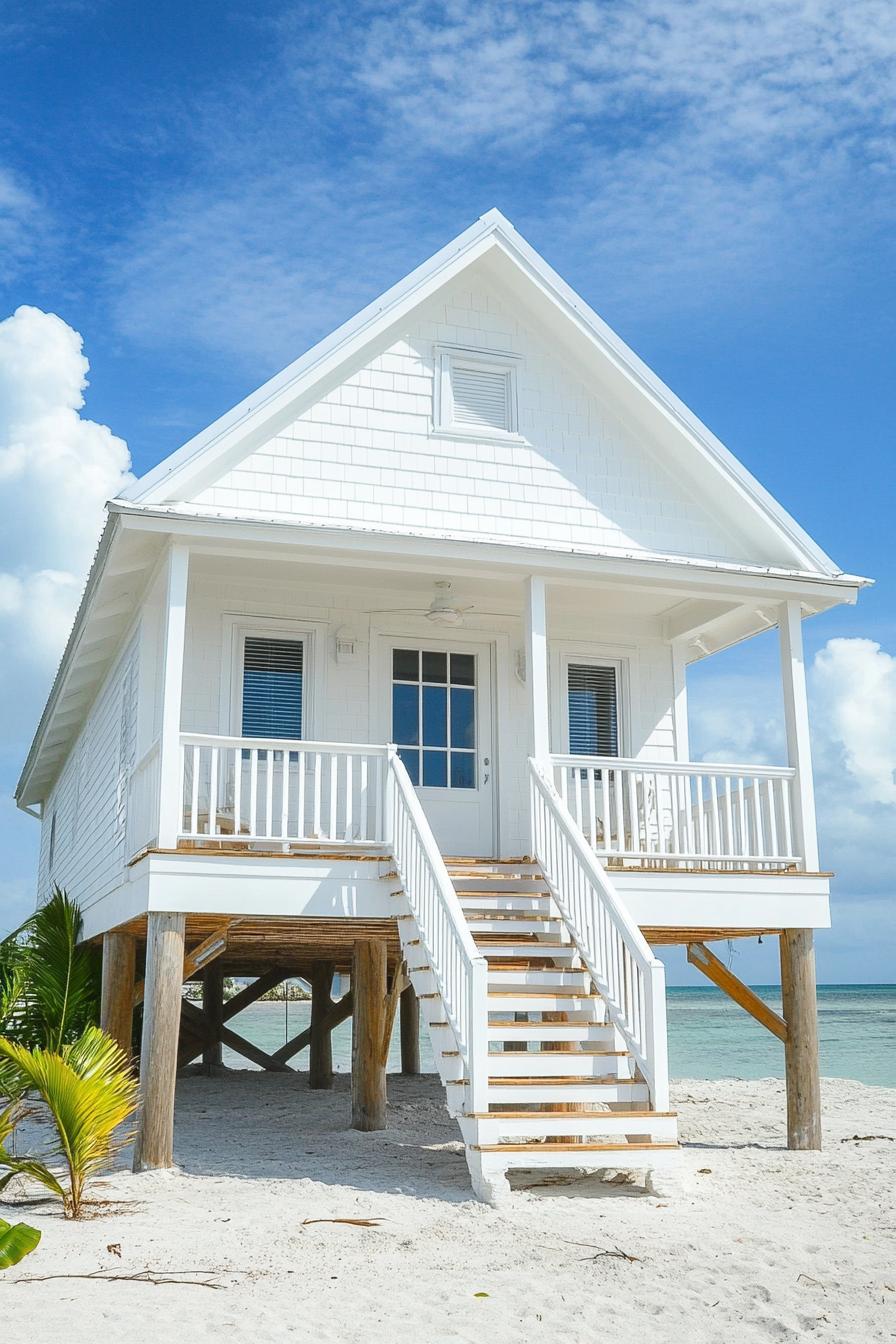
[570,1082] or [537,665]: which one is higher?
[537,665]

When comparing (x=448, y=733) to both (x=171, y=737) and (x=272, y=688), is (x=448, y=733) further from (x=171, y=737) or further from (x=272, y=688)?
(x=171, y=737)

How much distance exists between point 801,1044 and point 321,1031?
7860 millimetres

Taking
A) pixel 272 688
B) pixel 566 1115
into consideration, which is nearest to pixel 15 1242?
pixel 566 1115

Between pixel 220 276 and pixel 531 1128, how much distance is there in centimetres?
944

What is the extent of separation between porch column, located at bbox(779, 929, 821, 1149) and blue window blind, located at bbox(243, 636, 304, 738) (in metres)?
4.78

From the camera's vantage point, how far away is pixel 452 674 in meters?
13.3

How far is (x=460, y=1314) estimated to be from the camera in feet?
20.4

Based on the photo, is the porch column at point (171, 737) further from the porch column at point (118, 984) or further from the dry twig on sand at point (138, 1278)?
the dry twig on sand at point (138, 1278)

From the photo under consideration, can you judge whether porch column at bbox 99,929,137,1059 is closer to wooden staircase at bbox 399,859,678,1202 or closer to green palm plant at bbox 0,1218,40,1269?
wooden staircase at bbox 399,859,678,1202

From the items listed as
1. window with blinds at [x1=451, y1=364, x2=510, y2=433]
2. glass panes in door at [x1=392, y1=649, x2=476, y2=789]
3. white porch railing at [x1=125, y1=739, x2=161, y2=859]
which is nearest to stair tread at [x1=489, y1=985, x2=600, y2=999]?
white porch railing at [x1=125, y1=739, x2=161, y2=859]

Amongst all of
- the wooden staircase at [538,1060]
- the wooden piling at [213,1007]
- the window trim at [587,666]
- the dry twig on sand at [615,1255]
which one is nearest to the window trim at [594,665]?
the window trim at [587,666]

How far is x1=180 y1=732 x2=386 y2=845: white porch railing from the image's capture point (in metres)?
10.3

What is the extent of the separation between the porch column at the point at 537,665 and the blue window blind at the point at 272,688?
2.29 metres

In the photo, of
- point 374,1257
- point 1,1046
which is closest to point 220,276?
point 1,1046
